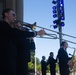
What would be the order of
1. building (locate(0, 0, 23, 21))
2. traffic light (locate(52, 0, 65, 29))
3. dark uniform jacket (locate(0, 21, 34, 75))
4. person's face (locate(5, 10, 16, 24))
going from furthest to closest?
1. traffic light (locate(52, 0, 65, 29))
2. building (locate(0, 0, 23, 21))
3. person's face (locate(5, 10, 16, 24))
4. dark uniform jacket (locate(0, 21, 34, 75))

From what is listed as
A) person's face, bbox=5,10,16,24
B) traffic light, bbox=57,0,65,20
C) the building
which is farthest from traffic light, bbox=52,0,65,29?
person's face, bbox=5,10,16,24

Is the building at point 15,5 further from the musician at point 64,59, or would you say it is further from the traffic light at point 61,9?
the traffic light at point 61,9

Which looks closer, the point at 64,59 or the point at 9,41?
the point at 9,41

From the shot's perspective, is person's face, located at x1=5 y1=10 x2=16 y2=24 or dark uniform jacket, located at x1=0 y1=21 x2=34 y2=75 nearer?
dark uniform jacket, located at x1=0 y1=21 x2=34 y2=75

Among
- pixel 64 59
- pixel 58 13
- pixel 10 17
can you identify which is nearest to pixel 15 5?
pixel 64 59

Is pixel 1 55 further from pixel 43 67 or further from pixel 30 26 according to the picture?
pixel 43 67

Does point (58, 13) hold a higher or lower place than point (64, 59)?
higher

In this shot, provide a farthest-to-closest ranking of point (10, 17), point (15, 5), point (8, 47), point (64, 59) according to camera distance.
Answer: point (15, 5) → point (64, 59) → point (10, 17) → point (8, 47)

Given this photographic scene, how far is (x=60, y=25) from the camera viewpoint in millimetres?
20984

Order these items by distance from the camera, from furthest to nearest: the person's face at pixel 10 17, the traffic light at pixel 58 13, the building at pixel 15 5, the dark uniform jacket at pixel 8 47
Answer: the traffic light at pixel 58 13 < the building at pixel 15 5 < the person's face at pixel 10 17 < the dark uniform jacket at pixel 8 47

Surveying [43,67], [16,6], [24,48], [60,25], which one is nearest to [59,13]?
[60,25]

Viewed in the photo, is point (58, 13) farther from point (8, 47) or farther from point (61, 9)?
point (8, 47)

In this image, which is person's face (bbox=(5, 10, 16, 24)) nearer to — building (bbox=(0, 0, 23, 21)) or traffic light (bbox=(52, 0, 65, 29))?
building (bbox=(0, 0, 23, 21))

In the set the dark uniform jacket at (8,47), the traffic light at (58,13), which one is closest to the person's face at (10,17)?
the dark uniform jacket at (8,47)
